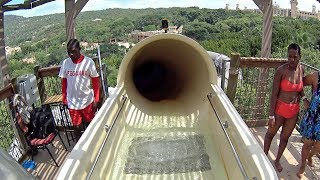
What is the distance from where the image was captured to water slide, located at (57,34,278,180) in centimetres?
298

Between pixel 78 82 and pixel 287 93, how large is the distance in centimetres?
245

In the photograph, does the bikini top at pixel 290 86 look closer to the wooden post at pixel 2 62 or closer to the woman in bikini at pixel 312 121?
the woman in bikini at pixel 312 121

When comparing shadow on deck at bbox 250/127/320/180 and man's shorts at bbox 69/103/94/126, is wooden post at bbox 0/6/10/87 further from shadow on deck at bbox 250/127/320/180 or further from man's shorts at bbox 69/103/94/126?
shadow on deck at bbox 250/127/320/180

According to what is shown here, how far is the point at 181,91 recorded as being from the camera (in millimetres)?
6199

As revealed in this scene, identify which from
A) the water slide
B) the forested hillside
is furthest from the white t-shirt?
the forested hillside

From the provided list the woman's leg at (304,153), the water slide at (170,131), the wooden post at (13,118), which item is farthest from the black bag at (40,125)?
the woman's leg at (304,153)

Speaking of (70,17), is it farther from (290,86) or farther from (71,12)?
(290,86)

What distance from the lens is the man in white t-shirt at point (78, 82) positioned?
13.8ft

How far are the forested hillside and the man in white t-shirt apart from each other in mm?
24731

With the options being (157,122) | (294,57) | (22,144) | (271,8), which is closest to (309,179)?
(294,57)

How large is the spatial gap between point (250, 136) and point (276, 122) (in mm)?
1197

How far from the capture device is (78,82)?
4230mm

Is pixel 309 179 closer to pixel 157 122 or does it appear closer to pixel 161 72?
pixel 157 122

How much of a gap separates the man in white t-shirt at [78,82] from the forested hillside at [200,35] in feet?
81.1
